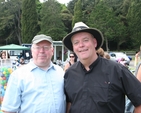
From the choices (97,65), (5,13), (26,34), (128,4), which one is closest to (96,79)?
(97,65)

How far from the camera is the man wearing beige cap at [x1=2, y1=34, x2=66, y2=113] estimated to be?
2402mm

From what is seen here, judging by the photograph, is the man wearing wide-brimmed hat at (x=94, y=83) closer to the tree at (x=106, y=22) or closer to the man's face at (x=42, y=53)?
the man's face at (x=42, y=53)

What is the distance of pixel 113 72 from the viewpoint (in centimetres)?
229

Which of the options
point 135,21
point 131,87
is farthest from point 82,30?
point 135,21

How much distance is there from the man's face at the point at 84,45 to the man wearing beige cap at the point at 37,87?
34cm

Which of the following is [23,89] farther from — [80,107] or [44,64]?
[80,107]

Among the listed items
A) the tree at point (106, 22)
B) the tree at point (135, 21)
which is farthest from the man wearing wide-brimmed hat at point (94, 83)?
the tree at point (135, 21)

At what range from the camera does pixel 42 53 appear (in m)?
2.55

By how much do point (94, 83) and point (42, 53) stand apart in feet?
2.20

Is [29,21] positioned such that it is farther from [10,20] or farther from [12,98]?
[12,98]

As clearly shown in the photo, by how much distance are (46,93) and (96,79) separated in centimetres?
56

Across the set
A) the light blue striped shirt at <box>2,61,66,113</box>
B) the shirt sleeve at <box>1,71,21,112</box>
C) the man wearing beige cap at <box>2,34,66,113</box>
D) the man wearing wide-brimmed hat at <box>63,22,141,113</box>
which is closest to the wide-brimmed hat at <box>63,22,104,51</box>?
the man wearing wide-brimmed hat at <box>63,22,141,113</box>

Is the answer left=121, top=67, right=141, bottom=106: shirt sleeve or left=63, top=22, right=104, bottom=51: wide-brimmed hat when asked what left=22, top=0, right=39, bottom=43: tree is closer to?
left=63, top=22, right=104, bottom=51: wide-brimmed hat

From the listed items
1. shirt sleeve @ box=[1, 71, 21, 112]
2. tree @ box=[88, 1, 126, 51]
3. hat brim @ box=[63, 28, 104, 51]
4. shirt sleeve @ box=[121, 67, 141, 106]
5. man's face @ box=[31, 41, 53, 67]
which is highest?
tree @ box=[88, 1, 126, 51]
